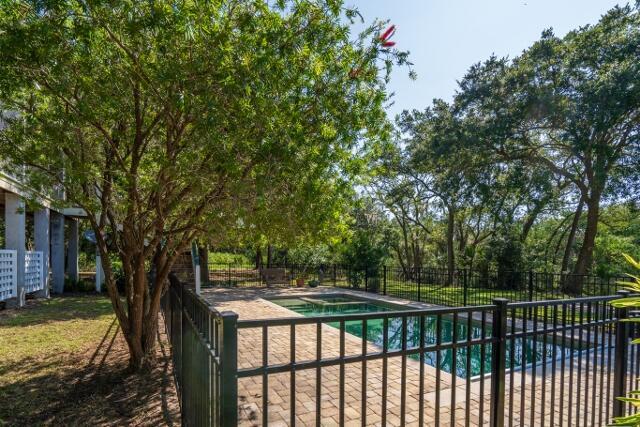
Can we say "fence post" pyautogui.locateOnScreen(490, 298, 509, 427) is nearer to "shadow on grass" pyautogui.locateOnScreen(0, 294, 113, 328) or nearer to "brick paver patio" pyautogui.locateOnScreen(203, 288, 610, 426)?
"brick paver patio" pyautogui.locateOnScreen(203, 288, 610, 426)

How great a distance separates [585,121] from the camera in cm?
1177

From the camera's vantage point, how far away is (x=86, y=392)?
4.33 meters

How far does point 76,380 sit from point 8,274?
6.91 metres

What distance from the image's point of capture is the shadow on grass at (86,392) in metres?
3.71

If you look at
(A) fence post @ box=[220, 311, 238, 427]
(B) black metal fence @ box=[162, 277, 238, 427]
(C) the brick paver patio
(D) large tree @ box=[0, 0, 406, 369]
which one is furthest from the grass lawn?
(A) fence post @ box=[220, 311, 238, 427]

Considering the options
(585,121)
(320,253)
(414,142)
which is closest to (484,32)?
(585,121)

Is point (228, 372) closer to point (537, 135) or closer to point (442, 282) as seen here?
point (442, 282)

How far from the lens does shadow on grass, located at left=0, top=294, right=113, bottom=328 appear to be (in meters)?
8.21

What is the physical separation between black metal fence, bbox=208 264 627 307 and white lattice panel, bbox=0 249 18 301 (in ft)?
26.9

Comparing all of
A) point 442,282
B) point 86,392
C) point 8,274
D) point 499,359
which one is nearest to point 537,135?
point 442,282

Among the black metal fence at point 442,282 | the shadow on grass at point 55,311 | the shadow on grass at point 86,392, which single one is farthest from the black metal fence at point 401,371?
the black metal fence at point 442,282

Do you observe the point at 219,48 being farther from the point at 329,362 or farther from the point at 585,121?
the point at 585,121

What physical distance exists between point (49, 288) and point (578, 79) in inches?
765

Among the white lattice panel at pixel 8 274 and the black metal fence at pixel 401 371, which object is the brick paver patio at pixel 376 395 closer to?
the black metal fence at pixel 401 371
